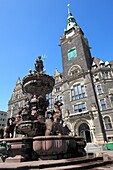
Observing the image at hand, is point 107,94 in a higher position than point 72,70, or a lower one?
lower

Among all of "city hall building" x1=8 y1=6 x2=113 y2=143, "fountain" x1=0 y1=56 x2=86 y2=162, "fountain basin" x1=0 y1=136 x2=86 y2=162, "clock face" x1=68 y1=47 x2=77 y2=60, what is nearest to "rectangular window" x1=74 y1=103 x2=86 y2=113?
"city hall building" x1=8 y1=6 x2=113 y2=143

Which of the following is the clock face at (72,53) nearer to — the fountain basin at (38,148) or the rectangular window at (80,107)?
the rectangular window at (80,107)

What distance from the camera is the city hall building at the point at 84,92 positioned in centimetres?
2450

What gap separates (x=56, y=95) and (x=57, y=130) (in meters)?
26.2

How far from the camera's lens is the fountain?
600 cm

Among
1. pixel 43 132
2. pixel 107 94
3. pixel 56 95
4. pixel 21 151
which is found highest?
pixel 56 95

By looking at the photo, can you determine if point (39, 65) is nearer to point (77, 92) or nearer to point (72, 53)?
point (77, 92)

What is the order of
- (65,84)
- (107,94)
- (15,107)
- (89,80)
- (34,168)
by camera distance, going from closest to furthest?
1. (34,168)
2. (107,94)
3. (89,80)
4. (65,84)
5. (15,107)

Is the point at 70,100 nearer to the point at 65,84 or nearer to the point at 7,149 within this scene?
the point at 65,84

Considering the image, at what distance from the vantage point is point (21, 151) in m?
6.09

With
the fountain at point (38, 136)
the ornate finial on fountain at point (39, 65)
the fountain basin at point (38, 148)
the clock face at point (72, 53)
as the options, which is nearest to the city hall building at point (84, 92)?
the clock face at point (72, 53)

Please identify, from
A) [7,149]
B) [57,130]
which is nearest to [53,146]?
[57,130]

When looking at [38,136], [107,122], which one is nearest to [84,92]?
[107,122]

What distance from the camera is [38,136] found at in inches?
261
